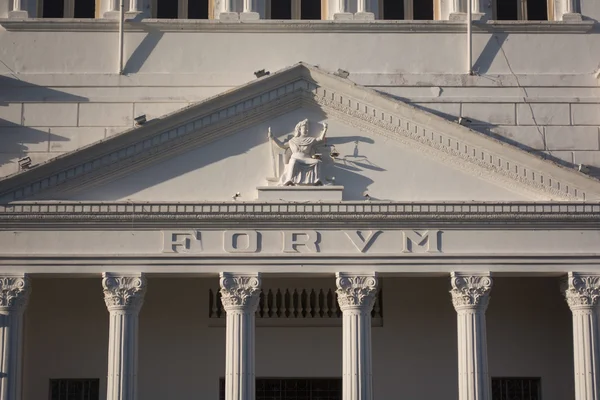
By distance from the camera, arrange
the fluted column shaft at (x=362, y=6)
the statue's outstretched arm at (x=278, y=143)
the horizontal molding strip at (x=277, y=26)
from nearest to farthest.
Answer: the statue's outstretched arm at (x=278, y=143)
the horizontal molding strip at (x=277, y=26)
the fluted column shaft at (x=362, y=6)

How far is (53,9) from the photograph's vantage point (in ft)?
142

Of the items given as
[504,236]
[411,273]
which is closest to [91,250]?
[411,273]

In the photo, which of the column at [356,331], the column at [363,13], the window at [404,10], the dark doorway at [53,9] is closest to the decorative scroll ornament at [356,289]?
the column at [356,331]

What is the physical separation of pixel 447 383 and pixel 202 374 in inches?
293

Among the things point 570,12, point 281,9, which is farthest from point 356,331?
point 570,12

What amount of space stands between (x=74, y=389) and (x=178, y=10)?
12552 millimetres

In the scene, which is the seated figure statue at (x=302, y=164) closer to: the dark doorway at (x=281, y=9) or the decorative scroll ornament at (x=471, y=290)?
the decorative scroll ornament at (x=471, y=290)

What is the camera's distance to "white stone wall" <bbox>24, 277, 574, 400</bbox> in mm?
40094

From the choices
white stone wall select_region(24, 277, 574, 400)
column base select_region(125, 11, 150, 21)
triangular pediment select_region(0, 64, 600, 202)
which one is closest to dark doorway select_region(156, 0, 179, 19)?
column base select_region(125, 11, 150, 21)

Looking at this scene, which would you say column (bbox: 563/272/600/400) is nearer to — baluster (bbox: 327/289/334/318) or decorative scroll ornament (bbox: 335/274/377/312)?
decorative scroll ornament (bbox: 335/274/377/312)

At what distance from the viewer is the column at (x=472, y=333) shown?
36.1 metres

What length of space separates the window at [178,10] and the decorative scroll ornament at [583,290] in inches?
587

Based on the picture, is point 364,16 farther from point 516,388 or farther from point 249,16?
point 516,388

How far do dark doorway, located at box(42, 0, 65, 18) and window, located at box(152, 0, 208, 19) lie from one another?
2.99m
